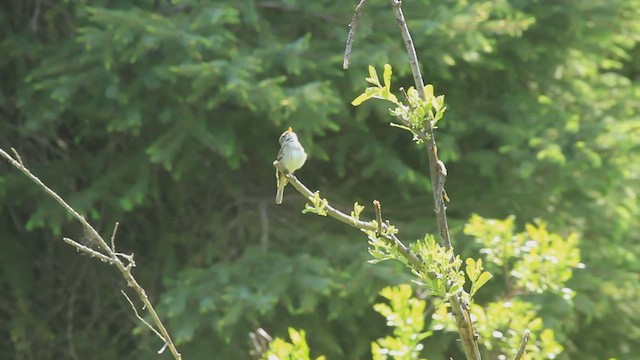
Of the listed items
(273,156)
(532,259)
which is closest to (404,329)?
(532,259)

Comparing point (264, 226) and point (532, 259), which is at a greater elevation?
point (532, 259)

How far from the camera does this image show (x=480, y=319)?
2562 mm

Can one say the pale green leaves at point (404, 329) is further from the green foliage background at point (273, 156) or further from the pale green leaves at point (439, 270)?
the green foliage background at point (273, 156)

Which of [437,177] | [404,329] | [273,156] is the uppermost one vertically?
[437,177]

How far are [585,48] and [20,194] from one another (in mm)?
3012

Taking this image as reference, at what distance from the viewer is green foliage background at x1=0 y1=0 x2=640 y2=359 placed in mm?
4285

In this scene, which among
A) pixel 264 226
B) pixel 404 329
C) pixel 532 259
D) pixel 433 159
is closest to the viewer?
pixel 433 159

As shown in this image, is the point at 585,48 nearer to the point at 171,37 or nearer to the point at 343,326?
the point at 343,326

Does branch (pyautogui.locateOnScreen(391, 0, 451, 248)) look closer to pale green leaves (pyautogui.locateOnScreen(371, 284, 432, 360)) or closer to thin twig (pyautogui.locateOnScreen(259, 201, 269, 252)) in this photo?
pale green leaves (pyautogui.locateOnScreen(371, 284, 432, 360))

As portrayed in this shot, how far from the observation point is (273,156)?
4816mm

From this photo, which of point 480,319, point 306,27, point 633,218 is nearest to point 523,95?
point 633,218

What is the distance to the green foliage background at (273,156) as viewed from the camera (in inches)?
169

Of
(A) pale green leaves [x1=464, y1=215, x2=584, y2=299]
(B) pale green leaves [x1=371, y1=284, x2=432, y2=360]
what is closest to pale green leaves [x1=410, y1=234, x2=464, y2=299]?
(B) pale green leaves [x1=371, y1=284, x2=432, y2=360]

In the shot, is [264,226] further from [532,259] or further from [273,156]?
[532,259]
